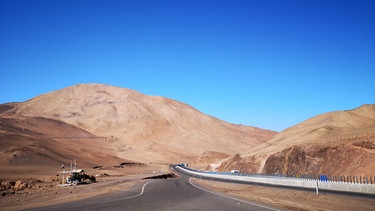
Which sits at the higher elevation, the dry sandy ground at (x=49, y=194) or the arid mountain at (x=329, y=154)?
the arid mountain at (x=329, y=154)

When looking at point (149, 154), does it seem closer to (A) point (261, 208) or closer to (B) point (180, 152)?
(B) point (180, 152)

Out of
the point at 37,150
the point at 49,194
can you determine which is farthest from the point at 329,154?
the point at 37,150

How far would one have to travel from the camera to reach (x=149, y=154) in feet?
537

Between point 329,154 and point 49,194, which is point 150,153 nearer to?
point 329,154

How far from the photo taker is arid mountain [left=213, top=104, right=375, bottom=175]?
45.8 meters

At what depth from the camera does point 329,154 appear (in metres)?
52.1

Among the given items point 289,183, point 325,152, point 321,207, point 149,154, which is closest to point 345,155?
point 325,152

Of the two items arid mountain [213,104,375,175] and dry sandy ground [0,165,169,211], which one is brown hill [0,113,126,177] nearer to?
dry sandy ground [0,165,169,211]

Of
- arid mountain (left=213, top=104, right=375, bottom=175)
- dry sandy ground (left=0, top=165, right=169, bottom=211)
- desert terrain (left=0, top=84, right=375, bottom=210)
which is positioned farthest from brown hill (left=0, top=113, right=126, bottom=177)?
arid mountain (left=213, top=104, right=375, bottom=175)

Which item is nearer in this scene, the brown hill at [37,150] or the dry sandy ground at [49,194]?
the dry sandy ground at [49,194]

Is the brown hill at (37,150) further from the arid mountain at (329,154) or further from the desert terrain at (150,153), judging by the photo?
the arid mountain at (329,154)

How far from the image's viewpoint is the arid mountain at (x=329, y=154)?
4578cm

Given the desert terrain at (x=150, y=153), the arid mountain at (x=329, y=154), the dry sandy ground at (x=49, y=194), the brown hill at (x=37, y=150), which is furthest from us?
the brown hill at (x=37, y=150)

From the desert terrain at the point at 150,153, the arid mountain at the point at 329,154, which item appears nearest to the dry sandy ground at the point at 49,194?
the desert terrain at the point at 150,153
